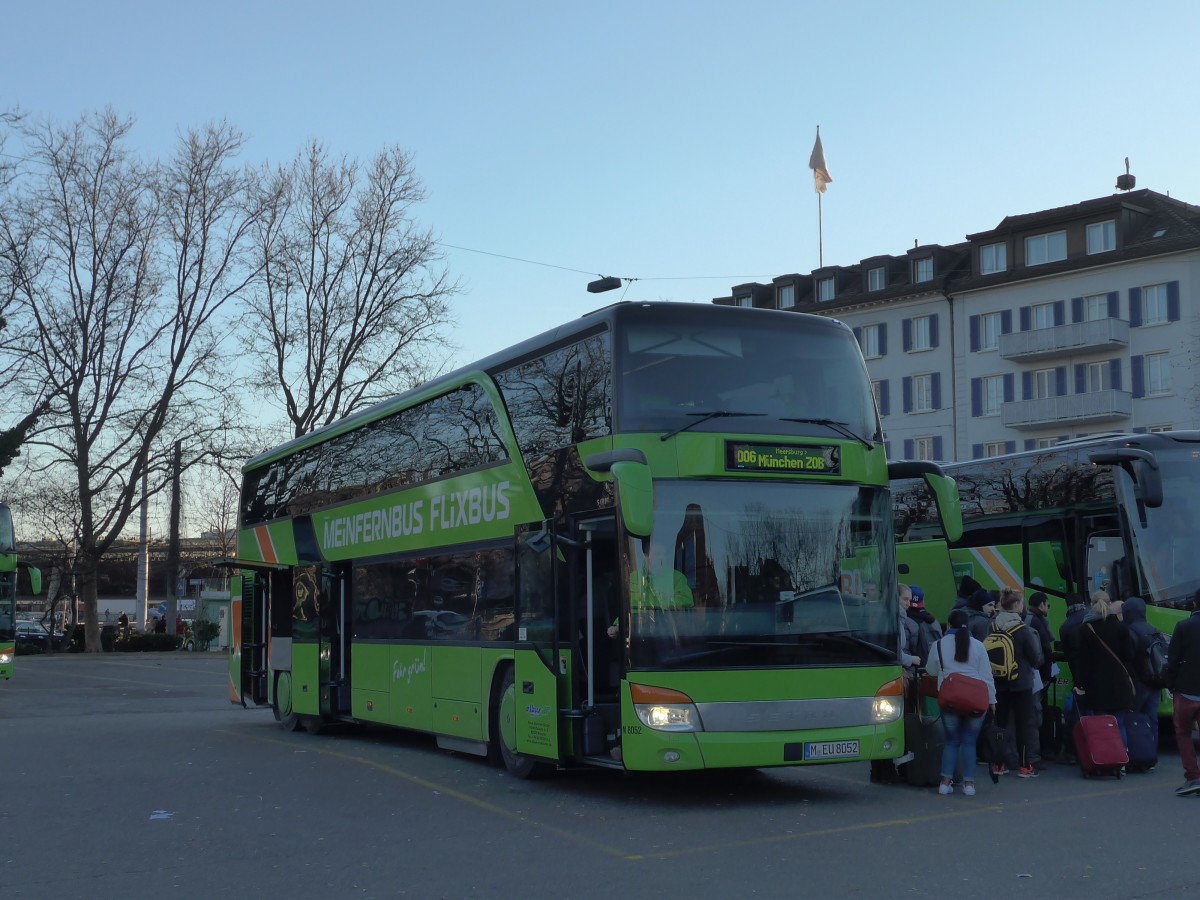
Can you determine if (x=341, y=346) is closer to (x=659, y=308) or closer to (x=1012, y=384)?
(x=1012, y=384)

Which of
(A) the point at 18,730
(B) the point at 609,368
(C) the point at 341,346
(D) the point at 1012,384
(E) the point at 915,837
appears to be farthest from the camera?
(D) the point at 1012,384

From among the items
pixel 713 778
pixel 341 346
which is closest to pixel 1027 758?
pixel 713 778

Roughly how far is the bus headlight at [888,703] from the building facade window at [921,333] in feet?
179

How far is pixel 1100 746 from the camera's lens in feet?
43.9

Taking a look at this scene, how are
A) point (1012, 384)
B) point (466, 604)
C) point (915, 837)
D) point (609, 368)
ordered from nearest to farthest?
1. point (915, 837)
2. point (609, 368)
3. point (466, 604)
4. point (1012, 384)

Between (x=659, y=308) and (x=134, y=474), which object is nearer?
(x=659, y=308)

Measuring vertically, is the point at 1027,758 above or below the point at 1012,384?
below

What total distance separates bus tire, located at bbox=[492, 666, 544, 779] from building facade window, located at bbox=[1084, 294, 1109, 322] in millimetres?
48936

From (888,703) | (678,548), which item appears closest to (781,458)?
(678,548)

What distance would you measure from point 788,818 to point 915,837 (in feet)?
3.98

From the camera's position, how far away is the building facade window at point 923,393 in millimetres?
64625

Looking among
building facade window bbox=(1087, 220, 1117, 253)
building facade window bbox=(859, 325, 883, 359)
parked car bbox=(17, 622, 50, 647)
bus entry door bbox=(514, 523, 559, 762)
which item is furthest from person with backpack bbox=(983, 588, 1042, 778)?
building facade window bbox=(859, 325, 883, 359)

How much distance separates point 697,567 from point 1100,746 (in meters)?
4.71

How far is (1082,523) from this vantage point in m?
17.2
